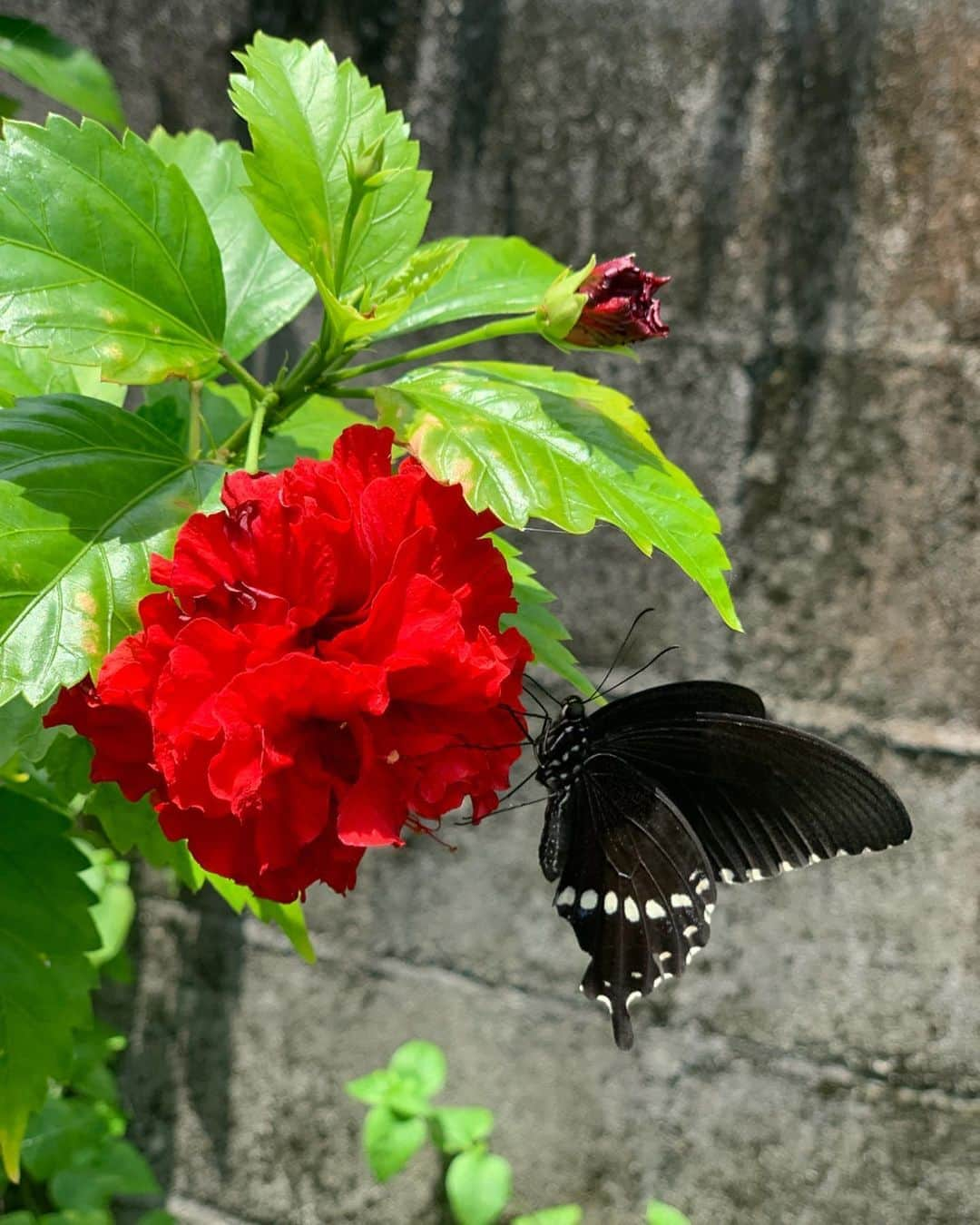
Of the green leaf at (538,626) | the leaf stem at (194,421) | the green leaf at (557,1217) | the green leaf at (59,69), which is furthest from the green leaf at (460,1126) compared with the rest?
the green leaf at (59,69)

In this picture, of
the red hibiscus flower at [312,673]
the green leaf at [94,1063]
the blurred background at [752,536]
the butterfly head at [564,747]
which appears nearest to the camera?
the red hibiscus flower at [312,673]

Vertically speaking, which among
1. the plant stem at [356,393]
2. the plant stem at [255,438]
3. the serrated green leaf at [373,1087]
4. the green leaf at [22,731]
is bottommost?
the serrated green leaf at [373,1087]

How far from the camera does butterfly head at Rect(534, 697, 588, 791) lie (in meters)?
1.12

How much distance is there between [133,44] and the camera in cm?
194

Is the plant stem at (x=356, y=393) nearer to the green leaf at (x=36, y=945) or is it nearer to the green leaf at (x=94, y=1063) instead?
the green leaf at (x=36, y=945)

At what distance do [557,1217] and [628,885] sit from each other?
46.9 inches

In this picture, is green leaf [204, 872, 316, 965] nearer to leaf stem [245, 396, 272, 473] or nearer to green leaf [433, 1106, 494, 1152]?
leaf stem [245, 396, 272, 473]

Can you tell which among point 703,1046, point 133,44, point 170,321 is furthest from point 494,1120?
point 133,44

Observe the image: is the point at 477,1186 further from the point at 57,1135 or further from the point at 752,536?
the point at 752,536

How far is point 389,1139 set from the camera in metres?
2.03

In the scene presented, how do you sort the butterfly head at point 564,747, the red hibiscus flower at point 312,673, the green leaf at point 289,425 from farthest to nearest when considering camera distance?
the butterfly head at point 564,747 < the green leaf at point 289,425 < the red hibiscus flower at point 312,673

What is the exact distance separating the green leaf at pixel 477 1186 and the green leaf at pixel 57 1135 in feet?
2.17

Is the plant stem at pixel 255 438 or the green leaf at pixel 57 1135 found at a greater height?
the plant stem at pixel 255 438

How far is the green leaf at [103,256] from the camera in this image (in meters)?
0.80
